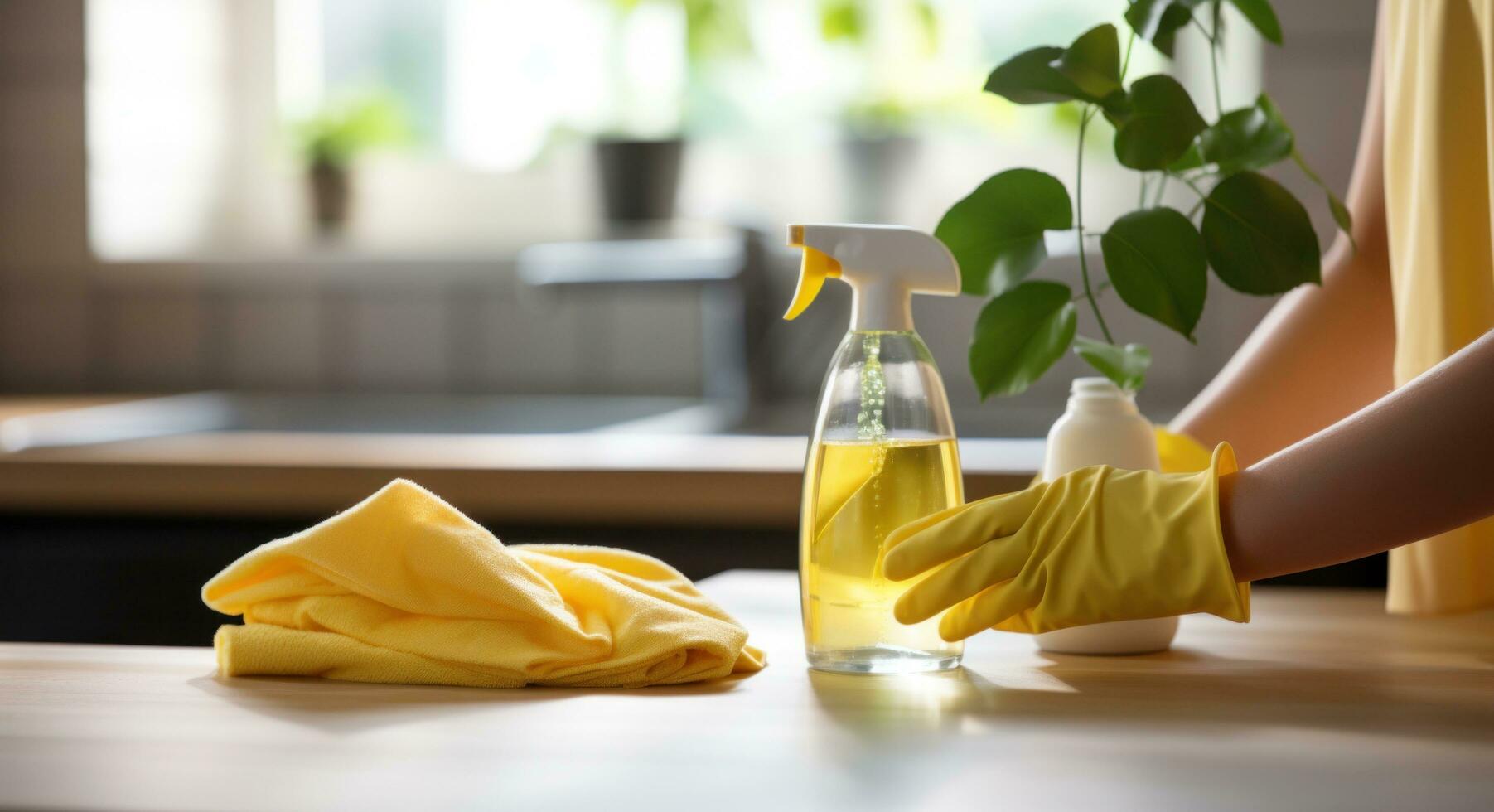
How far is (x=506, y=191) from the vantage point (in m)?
2.32

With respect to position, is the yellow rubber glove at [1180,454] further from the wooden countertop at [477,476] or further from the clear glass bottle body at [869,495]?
the wooden countertop at [477,476]

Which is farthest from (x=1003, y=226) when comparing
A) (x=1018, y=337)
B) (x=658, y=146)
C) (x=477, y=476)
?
(x=658, y=146)

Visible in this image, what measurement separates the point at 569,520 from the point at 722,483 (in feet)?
0.52

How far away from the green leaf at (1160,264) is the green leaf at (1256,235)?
0.01 meters

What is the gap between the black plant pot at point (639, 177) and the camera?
2.08m

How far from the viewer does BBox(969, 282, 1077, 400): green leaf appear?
651 millimetres

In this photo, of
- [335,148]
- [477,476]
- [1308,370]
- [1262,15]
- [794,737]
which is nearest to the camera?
[794,737]

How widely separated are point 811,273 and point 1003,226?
0.11 metres

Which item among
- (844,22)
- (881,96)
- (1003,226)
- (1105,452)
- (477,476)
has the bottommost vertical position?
(477,476)

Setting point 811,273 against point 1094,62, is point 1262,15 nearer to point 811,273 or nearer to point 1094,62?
point 1094,62

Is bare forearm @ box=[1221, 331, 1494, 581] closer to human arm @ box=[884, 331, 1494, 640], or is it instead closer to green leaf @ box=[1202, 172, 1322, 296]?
human arm @ box=[884, 331, 1494, 640]

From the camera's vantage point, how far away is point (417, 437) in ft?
5.08

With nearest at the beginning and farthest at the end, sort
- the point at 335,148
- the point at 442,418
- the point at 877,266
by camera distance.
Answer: the point at 877,266, the point at 442,418, the point at 335,148

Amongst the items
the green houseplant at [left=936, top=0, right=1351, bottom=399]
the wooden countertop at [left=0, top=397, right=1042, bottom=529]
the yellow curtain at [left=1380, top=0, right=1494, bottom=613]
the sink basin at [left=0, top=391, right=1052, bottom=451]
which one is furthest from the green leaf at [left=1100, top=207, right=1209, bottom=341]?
the sink basin at [left=0, top=391, right=1052, bottom=451]
